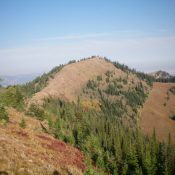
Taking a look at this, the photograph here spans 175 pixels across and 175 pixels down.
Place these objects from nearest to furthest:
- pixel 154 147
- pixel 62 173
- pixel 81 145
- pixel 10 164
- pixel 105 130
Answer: pixel 10 164, pixel 62 173, pixel 81 145, pixel 154 147, pixel 105 130

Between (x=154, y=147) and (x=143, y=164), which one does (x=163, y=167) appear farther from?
(x=154, y=147)

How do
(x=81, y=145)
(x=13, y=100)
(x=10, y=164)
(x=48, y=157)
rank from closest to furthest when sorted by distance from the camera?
(x=10, y=164) → (x=48, y=157) → (x=81, y=145) → (x=13, y=100)

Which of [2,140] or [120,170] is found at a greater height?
[2,140]

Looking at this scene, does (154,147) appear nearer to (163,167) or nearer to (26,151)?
(163,167)

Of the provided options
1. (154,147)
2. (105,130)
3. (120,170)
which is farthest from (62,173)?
Answer: (105,130)

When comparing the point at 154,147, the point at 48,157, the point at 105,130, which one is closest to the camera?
the point at 48,157

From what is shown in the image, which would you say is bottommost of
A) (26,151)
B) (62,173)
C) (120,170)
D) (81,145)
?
(120,170)

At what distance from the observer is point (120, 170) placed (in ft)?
369

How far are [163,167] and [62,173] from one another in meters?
83.6

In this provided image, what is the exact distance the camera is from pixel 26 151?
4325 cm

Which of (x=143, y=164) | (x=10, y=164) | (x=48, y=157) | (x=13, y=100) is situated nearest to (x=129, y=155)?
(x=143, y=164)

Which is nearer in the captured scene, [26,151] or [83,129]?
[26,151]

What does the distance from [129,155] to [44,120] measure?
138ft

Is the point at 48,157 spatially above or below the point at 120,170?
above
